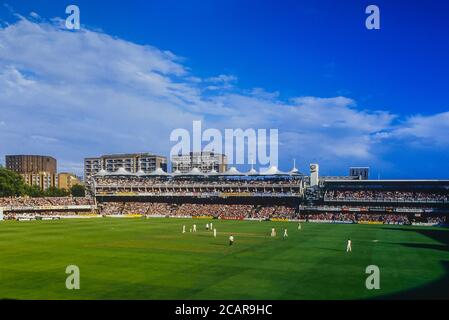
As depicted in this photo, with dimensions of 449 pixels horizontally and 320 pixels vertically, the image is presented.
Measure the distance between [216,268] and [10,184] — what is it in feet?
326

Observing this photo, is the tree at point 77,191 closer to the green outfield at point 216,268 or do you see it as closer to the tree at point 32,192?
the tree at point 32,192

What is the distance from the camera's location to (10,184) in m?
112

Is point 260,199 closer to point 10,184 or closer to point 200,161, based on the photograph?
point 200,161

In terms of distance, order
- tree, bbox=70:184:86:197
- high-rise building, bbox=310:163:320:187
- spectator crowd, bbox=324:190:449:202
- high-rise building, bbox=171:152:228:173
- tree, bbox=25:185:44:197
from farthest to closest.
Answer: tree, bbox=70:184:86:197
high-rise building, bbox=171:152:228:173
tree, bbox=25:185:44:197
high-rise building, bbox=310:163:320:187
spectator crowd, bbox=324:190:449:202

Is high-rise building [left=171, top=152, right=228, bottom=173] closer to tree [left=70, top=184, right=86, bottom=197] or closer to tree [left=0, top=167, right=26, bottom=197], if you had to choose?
tree [left=70, top=184, right=86, bottom=197]

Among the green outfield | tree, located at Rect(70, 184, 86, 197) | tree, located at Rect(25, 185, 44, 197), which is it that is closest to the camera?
the green outfield

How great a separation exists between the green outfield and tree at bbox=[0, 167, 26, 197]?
230 ft

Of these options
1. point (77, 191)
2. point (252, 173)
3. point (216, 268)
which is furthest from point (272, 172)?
point (77, 191)

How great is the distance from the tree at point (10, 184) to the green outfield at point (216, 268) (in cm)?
7016

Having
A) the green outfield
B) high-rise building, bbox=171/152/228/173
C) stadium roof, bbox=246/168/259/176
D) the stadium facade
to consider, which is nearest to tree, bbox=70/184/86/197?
high-rise building, bbox=171/152/228/173

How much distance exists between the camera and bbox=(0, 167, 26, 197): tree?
361ft

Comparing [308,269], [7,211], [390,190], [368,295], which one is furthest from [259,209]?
[368,295]

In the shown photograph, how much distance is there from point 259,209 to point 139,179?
133 feet
